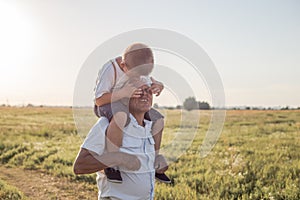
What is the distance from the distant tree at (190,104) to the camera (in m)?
2.68

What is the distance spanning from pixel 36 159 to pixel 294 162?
5.80 m

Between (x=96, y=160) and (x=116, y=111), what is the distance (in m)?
0.31

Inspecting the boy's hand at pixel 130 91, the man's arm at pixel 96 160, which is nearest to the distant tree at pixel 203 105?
the boy's hand at pixel 130 91

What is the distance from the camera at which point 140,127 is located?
8.16ft

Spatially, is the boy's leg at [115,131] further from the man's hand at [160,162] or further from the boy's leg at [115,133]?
the man's hand at [160,162]

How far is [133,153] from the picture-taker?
242cm

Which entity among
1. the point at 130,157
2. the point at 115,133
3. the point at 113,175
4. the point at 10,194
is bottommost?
the point at 10,194

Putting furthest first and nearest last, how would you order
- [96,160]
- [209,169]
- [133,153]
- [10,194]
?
[209,169] < [10,194] < [133,153] < [96,160]

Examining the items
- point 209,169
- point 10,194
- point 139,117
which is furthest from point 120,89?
point 209,169

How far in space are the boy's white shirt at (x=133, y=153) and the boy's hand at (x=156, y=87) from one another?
0.21m

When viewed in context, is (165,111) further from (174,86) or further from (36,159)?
(36,159)

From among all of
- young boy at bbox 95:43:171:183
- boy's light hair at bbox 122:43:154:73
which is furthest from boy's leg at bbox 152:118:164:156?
boy's light hair at bbox 122:43:154:73

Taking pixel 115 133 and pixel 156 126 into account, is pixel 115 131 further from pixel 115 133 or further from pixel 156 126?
pixel 156 126

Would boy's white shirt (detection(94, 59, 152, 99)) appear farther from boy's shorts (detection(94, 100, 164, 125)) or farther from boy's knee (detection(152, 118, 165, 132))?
boy's knee (detection(152, 118, 165, 132))
